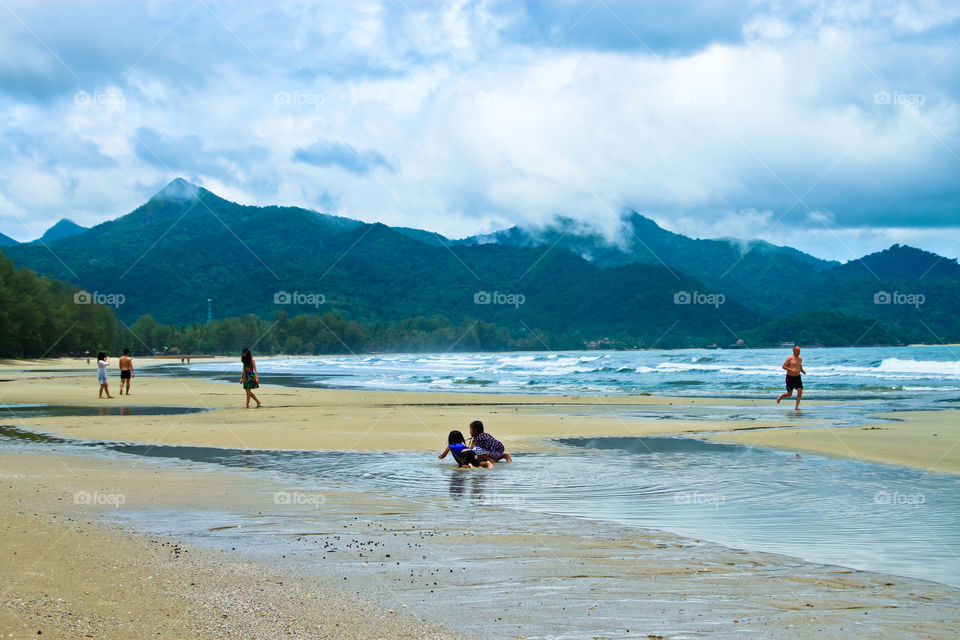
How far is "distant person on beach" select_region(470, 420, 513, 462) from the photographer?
12.9m

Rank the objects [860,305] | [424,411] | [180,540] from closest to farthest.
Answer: [180,540] < [424,411] < [860,305]

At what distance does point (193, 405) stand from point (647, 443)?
55.3 ft

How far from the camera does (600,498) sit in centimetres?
978

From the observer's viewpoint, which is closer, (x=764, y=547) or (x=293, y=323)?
(x=764, y=547)

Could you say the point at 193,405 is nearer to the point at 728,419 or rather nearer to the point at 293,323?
the point at 728,419

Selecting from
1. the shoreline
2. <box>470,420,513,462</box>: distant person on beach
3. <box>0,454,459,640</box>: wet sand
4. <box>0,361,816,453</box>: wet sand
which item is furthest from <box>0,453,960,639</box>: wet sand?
<box>0,361,816,453</box>: wet sand

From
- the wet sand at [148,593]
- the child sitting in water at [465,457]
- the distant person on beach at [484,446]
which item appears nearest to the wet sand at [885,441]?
the distant person on beach at [484,446]

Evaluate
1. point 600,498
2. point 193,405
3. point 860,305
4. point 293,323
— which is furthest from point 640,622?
point 293,323

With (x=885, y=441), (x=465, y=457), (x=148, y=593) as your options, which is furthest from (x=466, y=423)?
(x=148, y=593)

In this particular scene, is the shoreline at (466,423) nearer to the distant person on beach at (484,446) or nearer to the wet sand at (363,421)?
the wet sand at (363,421)

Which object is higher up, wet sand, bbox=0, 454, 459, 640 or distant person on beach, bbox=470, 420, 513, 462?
distant person on beach, bbox=470, 420, 513, 462

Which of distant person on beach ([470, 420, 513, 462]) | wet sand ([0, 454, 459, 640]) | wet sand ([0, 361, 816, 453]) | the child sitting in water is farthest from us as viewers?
wet sand ([0, 361, 816, 453])

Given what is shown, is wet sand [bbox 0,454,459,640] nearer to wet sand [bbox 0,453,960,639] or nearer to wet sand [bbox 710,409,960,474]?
wet sand [bbox 0,453,960,639]

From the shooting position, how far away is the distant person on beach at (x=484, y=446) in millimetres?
12930
